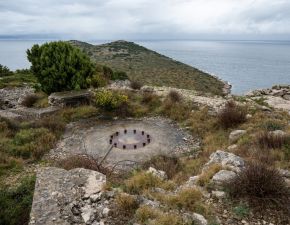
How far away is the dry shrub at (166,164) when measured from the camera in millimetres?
7271

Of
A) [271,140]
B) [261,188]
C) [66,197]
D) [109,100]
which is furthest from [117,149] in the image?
[261,188]

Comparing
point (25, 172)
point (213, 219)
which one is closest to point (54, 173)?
point (25, 172)

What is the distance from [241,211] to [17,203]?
442 centimetres

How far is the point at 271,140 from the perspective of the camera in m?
7.69

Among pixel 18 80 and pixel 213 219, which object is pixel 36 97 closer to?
pixel 18 80

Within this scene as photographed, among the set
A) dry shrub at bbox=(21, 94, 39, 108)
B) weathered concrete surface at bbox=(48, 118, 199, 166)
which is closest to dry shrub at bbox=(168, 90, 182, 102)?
weathered concrete surface at bbox=(48, 118, 199, 166)

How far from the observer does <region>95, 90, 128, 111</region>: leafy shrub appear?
38.4 ft

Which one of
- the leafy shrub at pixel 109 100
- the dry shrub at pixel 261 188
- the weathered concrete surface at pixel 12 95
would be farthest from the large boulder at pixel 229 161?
the weathered concrete surface at pixel 12 95

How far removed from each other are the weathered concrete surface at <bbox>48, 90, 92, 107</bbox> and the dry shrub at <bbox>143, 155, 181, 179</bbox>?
230 inches

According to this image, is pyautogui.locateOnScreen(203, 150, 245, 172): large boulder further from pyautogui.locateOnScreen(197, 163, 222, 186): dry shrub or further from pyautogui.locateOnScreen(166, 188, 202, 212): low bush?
pyautogui.locateOnScreen(166, 188, 202, 212): low bush

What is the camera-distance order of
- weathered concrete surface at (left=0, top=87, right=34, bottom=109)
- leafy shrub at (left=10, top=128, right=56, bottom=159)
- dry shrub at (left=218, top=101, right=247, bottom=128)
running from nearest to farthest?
leafy shrub at (left=10, top=128, right=56, bottom=159) < dry shrub at (left=218, top=101, right=247, bottom=128) < weathered concrete surface at (left=0, top=87, right=34, bottom=109)

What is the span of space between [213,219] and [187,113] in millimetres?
7307

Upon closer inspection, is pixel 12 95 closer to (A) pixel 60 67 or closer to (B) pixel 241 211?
(A) pixel 60 67

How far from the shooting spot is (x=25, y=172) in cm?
770
